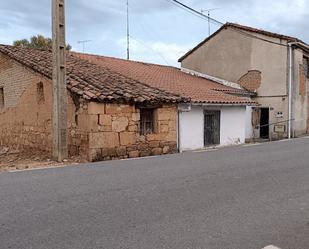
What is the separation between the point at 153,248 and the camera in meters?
4.21

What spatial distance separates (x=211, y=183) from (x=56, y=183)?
10.0 feet

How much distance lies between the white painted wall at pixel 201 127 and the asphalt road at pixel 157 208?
272 inches

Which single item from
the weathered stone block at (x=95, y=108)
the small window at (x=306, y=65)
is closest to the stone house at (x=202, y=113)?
the weathered stone block at (x=95, y=108)

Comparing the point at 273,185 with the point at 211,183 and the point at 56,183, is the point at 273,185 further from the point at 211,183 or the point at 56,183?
the point at 56,183

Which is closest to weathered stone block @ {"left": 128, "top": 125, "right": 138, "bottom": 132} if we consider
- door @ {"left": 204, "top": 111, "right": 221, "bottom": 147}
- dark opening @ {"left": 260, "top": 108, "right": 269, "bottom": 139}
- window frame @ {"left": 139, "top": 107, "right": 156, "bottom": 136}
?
window frame @ {"left": 139, "top": 107, "right": 156, "bottom": 136}

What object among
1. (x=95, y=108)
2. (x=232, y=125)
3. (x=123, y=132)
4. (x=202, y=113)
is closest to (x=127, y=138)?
(x=123, y=132)

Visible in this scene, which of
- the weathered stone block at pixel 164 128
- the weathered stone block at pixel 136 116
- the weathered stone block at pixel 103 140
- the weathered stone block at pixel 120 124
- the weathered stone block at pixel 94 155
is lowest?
the weathered stone block at pixel 94 155

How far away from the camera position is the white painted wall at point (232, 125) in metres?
18.8

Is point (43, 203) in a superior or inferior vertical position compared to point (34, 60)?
inferior

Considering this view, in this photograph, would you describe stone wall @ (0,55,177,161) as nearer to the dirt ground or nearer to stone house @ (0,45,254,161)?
stone house @ (0,45,254,161)

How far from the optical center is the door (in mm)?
17969

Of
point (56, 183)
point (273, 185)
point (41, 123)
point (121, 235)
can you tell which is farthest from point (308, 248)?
point (41, 123)

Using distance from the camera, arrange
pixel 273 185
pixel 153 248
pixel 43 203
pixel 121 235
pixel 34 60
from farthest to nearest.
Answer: pixel 34 60 → pixel 273 185 → pixel 43 203 → pixel 121 235 → pixel 153 248

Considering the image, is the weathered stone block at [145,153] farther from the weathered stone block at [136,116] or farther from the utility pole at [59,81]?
the utility pole at [59,81]
